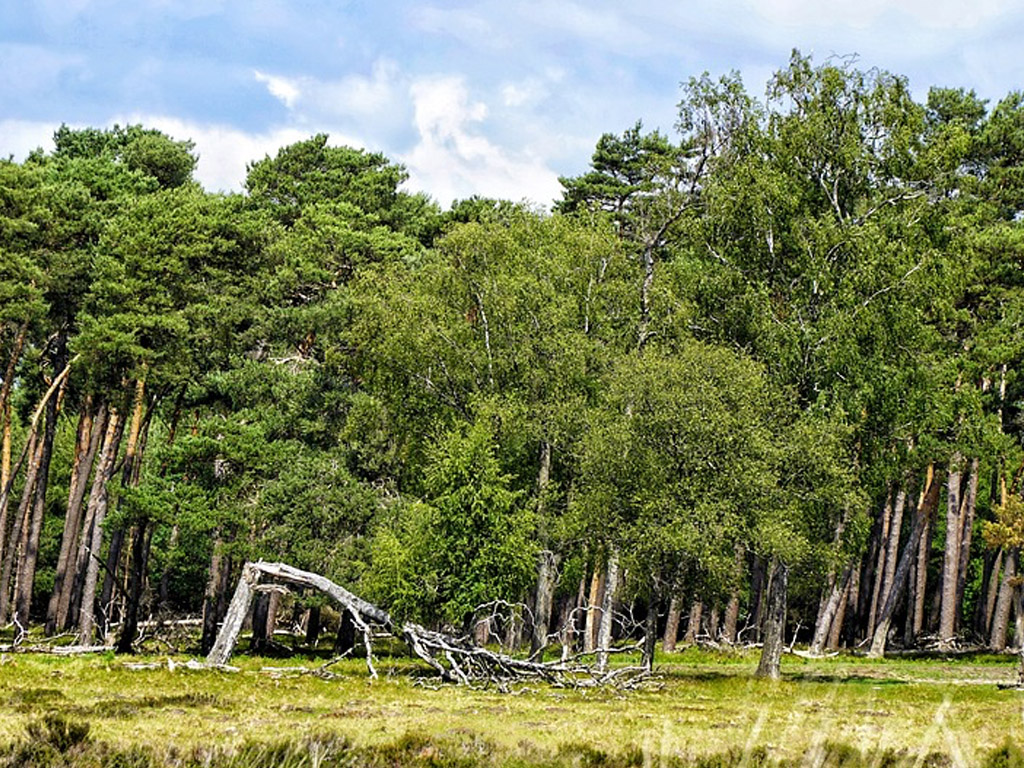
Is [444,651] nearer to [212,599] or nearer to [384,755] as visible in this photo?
[384,755]

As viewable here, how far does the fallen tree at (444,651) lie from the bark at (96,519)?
14460 mm

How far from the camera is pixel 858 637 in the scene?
60.8 m

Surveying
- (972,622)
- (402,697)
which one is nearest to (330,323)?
(402,697)

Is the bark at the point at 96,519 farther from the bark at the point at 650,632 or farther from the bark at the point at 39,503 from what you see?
the bark at the point at 650,632

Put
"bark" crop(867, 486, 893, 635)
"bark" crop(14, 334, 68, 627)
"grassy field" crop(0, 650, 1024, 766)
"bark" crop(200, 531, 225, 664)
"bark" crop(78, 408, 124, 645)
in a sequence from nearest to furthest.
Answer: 1. "grassy field" crop(0, 650, 1024, 766)
2. "bark" crop(200, 531, 225, 664)
3. "bark" crop(78, 408, 124, 645)
4. "bark" crop(14, 334, 68, 627)
5. "bark" crop(867, 486, 893, 635)

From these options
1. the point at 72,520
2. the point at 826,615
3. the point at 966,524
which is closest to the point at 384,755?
the point at 826,615

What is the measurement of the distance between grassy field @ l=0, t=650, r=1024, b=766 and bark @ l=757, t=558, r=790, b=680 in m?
0.89

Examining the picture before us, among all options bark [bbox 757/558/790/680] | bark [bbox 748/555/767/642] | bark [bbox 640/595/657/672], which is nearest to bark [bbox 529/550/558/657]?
bark [bbox 640/595/657/672]

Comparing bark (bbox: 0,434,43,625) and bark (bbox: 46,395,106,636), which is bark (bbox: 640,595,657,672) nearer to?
bark (bbox: 46,395,106,636)

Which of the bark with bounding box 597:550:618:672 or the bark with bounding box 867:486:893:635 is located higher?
the bark with bounding box 867:486:893:635

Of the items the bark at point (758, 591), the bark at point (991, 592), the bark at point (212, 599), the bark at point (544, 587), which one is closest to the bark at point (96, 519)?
the bark at point (212, 599)

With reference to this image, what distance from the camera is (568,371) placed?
37.5 meters

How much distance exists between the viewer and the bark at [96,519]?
4275 centimetres

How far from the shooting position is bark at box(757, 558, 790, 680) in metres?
33.9
